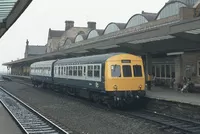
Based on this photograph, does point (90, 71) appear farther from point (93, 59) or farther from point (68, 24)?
point (68, 24)

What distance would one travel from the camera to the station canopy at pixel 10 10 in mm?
10812

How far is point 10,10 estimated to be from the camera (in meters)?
12.7

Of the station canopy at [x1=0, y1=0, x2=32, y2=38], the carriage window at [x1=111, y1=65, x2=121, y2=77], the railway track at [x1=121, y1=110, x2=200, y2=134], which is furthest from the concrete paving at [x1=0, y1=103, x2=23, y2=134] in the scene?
the carriage window at [x1=111, y1=65, x2=121, y2=77]

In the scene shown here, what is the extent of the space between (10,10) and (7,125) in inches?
182

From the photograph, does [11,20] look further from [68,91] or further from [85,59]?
[68,91]

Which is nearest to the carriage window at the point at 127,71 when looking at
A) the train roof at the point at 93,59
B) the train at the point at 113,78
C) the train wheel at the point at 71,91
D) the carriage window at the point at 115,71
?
the train at the point at 113,78

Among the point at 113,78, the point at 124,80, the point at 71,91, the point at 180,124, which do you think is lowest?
the point at 180,124

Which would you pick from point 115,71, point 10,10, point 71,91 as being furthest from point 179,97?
point 10,10

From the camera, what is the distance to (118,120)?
13727 millimetres

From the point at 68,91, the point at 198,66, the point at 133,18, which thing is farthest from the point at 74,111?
the point at 133,18

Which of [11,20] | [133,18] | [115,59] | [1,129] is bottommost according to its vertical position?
[1,129]

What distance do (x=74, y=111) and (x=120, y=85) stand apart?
2.76 meters

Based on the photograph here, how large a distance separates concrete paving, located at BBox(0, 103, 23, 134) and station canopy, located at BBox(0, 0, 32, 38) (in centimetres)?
436

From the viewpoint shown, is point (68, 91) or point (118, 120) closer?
point (118, 120)
